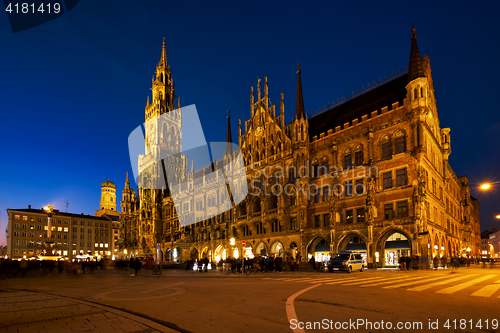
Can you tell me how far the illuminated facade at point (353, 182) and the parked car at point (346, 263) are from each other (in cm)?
740

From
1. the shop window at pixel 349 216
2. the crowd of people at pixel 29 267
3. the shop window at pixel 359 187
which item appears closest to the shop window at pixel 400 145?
the shop window at pixel 359 187

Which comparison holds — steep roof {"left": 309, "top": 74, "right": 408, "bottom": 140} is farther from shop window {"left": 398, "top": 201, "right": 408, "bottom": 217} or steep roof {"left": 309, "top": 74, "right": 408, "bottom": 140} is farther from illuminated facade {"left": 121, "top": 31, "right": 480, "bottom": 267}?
shop window {"left": 398, "top": 201, "right": 408, "bottom": 217}

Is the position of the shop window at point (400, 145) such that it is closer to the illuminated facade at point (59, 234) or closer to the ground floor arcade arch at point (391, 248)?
the ground floor arcade arch at point (391, 248)

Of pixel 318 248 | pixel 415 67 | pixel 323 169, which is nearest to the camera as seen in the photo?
pixel 415 67

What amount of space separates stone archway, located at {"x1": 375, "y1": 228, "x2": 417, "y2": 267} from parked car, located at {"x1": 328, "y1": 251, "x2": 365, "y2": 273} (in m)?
8.15

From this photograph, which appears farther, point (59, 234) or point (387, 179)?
point (59, 234)

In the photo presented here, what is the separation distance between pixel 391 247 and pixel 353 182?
27.5 feet

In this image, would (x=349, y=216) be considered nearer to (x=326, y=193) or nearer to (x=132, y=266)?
(x=326, y=193)

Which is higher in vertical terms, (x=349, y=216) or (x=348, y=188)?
(x=348, y=188)

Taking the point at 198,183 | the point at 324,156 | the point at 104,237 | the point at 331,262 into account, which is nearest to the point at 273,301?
the point at 331,262

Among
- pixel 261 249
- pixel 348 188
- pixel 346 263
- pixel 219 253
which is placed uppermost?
pixel 348 188

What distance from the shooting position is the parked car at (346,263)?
28.0m

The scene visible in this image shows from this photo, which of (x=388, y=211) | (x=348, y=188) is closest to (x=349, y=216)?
(x=348, y=188)

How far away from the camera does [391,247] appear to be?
37031mm
